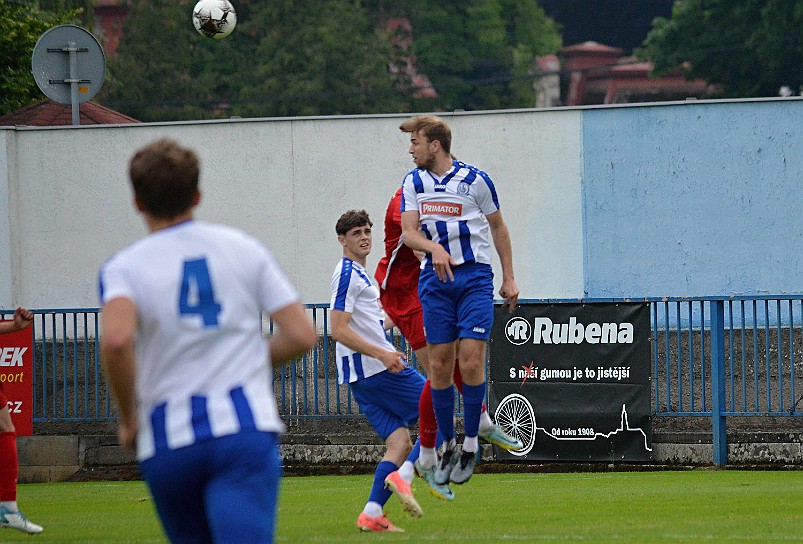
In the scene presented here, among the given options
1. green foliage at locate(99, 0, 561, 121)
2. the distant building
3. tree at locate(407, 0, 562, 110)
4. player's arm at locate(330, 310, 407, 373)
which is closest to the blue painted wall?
player's arm at locate(330, 310, 407, 373)

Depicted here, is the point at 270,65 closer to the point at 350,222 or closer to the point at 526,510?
the point at 526,510

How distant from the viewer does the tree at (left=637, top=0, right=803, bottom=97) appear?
51.5m

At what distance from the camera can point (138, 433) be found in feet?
13.4

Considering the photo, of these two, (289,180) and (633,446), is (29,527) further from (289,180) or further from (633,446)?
(289,180)

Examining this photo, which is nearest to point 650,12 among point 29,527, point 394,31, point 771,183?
point 394,31

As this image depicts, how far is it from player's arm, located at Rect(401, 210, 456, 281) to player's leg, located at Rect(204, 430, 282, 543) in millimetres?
4067

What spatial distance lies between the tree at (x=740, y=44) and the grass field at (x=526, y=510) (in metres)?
41.3

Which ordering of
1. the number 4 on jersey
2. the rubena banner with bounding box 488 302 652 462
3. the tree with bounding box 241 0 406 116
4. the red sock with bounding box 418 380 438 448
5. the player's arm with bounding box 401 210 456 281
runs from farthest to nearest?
the tree with bounding box 241 0 406 116, the rubena banner with bounding box 488 302 652 462, the red sock with bounding box 418 380 438 448, the player's arm with bounding box 401 210 456 281, the number 4 on jersey

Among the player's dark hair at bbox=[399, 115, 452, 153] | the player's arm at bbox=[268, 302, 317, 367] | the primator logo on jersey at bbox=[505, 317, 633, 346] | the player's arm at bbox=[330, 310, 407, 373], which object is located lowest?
the primator logo on jersey at bbox=[505, 317, 633, 346]

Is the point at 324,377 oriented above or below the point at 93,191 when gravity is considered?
below

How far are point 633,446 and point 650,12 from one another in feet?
300

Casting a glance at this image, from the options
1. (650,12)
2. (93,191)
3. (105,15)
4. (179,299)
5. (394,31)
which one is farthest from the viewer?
(650,12)

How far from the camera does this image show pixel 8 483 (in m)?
9.18

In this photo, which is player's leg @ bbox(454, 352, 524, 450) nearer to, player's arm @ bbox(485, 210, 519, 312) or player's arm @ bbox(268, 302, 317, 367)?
player's arm @ bbox(485, 210, 519, 312)
